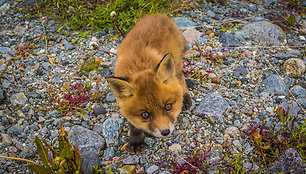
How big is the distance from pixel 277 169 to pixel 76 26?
170 inches

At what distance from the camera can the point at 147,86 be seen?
2.80 metres

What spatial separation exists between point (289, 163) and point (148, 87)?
1.78 meters

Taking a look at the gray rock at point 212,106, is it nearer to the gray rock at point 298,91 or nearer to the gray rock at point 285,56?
the gray rock at point 298,91

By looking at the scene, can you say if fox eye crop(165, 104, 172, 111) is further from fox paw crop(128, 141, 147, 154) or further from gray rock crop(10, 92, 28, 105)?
gray rock crop(10, 92, 28, 105)

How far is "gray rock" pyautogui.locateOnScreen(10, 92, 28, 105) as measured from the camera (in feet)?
12.8

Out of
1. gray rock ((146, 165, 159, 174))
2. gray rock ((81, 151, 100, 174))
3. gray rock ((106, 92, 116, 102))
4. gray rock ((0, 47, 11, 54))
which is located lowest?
gray rock ((146, 165, 159, 174))

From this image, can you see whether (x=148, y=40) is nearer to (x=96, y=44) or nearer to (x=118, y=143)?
(x=118, y=143)

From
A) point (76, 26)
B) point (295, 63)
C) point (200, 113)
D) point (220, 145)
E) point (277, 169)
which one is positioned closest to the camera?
point (277, 169)

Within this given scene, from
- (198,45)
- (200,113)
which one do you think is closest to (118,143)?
(200,113)

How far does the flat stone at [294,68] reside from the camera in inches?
169

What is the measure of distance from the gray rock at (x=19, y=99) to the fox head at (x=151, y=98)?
5.99 feet

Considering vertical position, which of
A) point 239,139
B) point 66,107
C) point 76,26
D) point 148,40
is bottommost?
point 239,139

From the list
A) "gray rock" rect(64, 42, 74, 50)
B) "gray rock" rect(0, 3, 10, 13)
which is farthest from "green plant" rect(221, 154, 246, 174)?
"gray rock" rect(0, 3, 10, 13)

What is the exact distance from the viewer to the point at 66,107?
390cm
